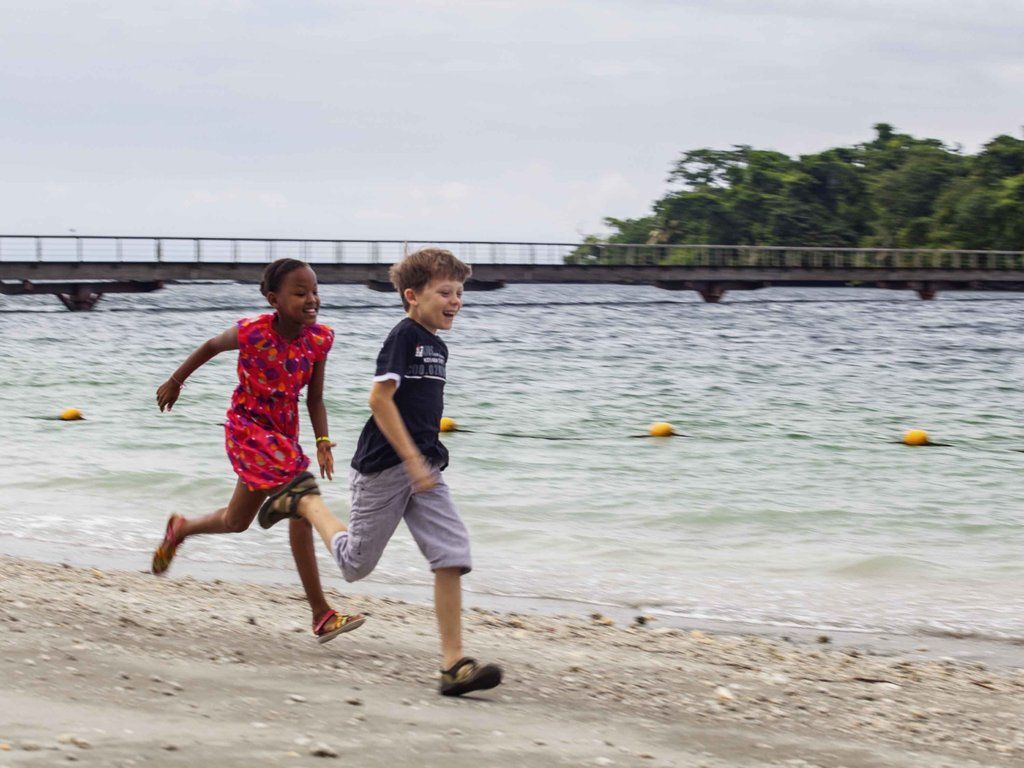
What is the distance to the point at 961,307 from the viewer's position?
5956 cm

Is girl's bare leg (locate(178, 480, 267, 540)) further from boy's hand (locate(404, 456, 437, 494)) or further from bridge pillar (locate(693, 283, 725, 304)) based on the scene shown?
bridge pillar (locate(693, 283, 725, 304))

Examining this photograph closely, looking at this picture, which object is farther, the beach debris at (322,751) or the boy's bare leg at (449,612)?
the boy's bare leg at (449,612)

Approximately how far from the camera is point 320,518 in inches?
183

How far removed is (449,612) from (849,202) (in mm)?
96907

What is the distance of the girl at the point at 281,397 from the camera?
4.83m

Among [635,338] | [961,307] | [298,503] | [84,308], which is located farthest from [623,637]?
[961,307]

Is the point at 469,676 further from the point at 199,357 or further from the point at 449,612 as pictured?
the point at 199,357

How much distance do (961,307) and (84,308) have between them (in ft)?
118

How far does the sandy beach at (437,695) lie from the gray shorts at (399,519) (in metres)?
0.42

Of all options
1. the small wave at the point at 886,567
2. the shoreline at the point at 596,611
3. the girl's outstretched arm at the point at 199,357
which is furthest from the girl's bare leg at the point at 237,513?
the small wave at the point at 886,567

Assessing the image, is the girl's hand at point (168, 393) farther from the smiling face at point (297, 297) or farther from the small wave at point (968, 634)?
the small wave at point (968, 634)

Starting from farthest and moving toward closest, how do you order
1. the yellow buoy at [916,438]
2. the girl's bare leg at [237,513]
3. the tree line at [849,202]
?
the tree line at [849,202] < the yellow buoy at [916,438] < the girl's bare leg at [237,513]

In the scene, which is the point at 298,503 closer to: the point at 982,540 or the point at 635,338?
the point at 982,540

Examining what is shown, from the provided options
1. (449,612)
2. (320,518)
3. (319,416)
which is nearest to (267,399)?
(319,416)
